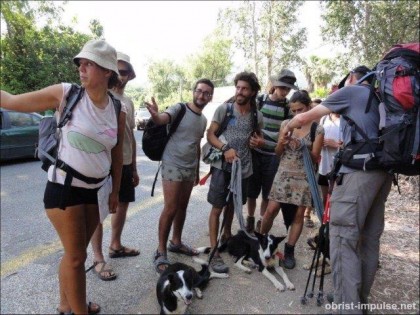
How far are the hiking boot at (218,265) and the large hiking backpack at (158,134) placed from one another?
127 cm

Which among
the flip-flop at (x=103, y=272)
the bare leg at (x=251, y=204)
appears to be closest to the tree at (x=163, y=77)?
the bare leg at (x=251, y=204)

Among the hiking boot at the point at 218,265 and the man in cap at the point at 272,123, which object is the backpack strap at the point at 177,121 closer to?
the man in cap at the point at 272,123

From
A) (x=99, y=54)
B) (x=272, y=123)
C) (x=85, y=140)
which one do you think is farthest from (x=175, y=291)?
(x=272, y=123)

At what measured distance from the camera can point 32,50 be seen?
15.7m

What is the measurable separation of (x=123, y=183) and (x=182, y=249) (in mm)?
1025

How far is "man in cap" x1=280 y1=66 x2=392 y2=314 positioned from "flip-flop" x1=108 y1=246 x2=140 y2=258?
205 centimetres

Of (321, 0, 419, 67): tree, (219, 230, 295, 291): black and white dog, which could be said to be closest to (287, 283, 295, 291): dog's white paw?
(219, 230, 295, 291): black and white dog

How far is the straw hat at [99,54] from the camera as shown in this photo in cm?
203

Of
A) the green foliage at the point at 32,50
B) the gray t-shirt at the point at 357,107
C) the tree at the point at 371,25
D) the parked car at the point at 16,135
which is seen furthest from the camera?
the green foliage at the point at 32,50

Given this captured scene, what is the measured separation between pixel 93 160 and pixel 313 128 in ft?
7.45

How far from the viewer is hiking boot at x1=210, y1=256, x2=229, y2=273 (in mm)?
3227

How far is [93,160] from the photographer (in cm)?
208

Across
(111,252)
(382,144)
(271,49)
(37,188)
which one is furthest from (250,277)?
(271,49)

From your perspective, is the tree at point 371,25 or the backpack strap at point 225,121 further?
the tree at point 371,25
